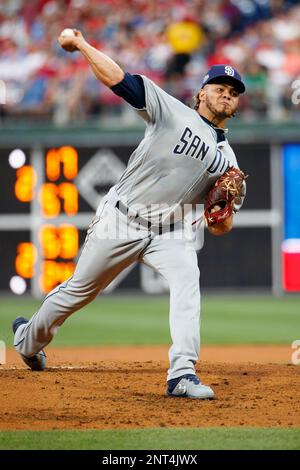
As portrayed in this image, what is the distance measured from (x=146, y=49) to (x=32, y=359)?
378 inches

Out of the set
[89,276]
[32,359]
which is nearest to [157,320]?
[32,359]

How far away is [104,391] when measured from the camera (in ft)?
18.4

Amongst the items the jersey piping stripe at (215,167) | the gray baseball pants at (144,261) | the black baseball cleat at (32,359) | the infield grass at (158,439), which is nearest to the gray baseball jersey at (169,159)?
the jersey piping stripe at (215,167)

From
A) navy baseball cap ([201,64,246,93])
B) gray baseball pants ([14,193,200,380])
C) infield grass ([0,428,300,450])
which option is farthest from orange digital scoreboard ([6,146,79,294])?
infield grass ([0,428,300,450])

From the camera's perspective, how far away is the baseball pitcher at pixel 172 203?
5.26m

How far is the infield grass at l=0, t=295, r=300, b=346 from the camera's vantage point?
9586 millimetres

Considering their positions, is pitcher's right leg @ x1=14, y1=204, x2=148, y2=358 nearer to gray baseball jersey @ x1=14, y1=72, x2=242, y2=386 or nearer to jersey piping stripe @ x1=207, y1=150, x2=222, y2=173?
gray baseball jersey @ x1=14, y1=72, x2=242, y2=386

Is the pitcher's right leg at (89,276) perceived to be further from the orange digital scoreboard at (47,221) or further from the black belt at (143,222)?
the orange digital scoreboard at (47,221)

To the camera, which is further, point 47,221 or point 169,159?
point 47,221

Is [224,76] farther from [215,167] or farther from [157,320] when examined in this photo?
[157,320]

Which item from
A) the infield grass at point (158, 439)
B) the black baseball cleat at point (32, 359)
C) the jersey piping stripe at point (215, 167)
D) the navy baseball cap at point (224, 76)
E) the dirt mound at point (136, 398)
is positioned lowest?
the infield grass at point (158, 439)

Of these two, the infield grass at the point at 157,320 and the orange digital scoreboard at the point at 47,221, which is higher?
the orange digital scoreboard at the point at 47,221

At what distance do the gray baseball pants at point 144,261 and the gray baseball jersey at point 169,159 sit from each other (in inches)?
6.3

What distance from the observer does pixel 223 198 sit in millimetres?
Answer: 5488
